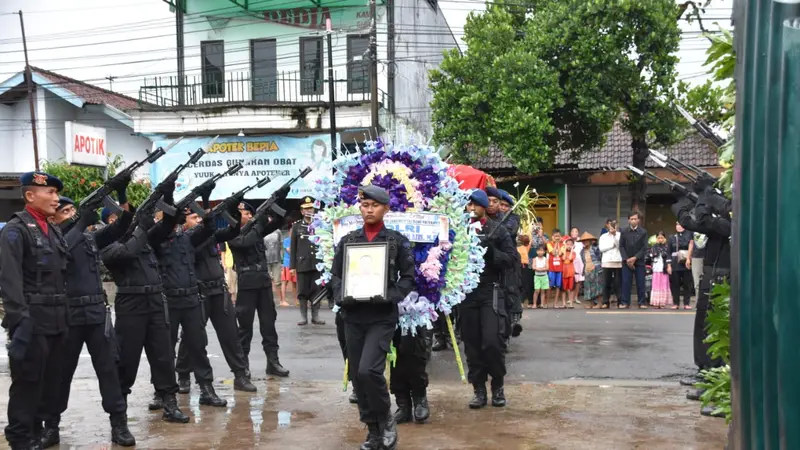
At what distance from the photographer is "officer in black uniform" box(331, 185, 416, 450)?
6691 mm

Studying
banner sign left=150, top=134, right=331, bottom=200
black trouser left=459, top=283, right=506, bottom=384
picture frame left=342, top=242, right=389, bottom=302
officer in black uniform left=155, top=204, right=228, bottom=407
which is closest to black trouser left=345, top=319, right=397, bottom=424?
picture frame left=342, top=242, right=389, bottom=302

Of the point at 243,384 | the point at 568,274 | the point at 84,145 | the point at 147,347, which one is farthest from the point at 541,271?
the point at 84,145

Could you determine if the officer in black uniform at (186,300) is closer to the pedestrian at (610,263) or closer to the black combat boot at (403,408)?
the black combat boot at (403,408)

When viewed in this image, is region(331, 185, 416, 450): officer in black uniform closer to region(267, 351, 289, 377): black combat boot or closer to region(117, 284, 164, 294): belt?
region(117, 284, 164, 294): belt

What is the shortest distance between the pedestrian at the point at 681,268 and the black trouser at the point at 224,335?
11.0 meters

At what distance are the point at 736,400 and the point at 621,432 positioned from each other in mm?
5037

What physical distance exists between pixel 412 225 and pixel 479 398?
76.6 inches

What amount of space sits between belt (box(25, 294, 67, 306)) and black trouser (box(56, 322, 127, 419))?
1.31 ft

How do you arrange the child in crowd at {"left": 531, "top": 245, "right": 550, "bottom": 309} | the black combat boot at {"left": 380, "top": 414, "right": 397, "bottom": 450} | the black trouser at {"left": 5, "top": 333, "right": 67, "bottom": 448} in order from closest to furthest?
the black trouser at {"left": 5, "top": 333, "right": 67, "bottom": 448}
the black combat boot at {"left": 380, "top": 414, "right": 397, "bottom": 450}
the child in crowd at {"left": 531, "top": 245, "right": 550, "bottom": 309}

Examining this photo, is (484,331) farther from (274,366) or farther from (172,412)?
(274,366)

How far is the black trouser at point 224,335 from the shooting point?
9086mm

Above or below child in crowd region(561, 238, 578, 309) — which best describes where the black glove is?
above

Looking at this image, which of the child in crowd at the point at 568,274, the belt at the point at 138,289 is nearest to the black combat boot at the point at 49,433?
the belt at the point at 138,289

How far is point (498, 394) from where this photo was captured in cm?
843
